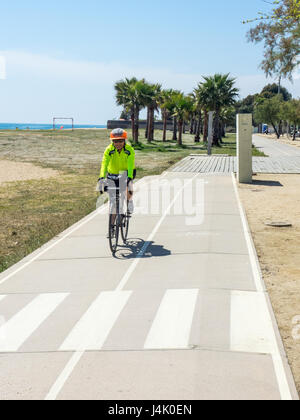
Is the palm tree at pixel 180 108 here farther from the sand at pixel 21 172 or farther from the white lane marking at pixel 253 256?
the white lane marking at pixel 253 256

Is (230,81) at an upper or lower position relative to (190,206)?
upper

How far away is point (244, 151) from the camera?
24.3m

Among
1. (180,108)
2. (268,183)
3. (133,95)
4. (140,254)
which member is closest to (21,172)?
(268,183)

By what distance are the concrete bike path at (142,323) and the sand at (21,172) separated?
18.0 metres

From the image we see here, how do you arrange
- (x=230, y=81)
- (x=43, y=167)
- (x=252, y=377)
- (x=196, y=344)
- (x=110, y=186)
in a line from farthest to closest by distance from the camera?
(x=230, y=81) < (x=43, y=167) < (x=110, y=186) < (x=196, y=344) < (x=252, y=377)

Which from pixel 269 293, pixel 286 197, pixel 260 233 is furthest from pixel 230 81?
pixel 269 293

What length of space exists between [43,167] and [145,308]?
30.5 metres

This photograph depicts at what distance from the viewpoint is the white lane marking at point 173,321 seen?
6.09m

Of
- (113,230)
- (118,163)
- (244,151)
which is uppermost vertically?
(244,151)

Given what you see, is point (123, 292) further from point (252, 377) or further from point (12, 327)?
point (252, 377)

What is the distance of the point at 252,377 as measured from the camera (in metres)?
5.22

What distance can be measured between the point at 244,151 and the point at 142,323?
18483mm

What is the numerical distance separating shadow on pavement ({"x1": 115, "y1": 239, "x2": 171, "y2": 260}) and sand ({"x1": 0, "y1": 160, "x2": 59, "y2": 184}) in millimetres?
17158

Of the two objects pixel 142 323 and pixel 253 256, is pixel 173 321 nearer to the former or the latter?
pixel 142 323
